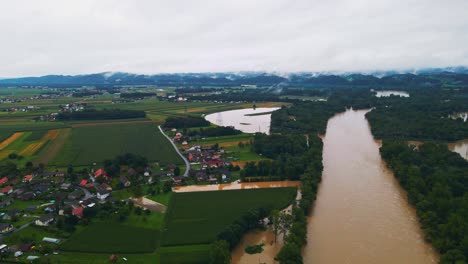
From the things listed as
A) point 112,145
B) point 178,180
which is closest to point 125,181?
point 178,180

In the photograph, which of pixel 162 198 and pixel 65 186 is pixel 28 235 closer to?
pixel 65 186

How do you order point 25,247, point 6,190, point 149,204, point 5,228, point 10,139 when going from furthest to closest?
point 10,139
point 6,190
point 149,204
point 5,228
point 25,247

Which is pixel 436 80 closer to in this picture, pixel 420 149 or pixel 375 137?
pixel 375 137

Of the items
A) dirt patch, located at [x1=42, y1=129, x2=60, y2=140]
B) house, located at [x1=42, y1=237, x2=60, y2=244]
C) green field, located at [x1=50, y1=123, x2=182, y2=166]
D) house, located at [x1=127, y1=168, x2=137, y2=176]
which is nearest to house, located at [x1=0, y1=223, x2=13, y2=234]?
house, located at [x1=42, y1=237, x2=60, y2=244]

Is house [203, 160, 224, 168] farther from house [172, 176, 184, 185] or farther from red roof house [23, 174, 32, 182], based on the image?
red roof house [23, 174, 32, 182]

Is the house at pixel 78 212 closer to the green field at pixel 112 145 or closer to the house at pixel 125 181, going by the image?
the house at pixel 125 181

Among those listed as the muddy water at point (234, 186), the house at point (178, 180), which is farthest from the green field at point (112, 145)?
the muddy water at point (234, 186)
